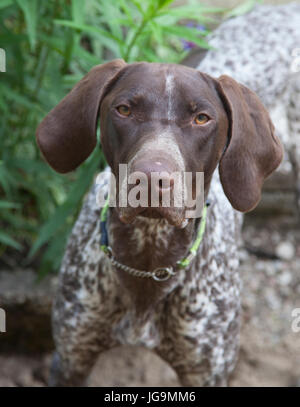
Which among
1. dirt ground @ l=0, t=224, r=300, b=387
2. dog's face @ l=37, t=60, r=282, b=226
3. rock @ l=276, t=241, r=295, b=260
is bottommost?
dirt ground @ l=0, t=224, r=300, b=387

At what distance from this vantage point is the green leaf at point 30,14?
3055mm

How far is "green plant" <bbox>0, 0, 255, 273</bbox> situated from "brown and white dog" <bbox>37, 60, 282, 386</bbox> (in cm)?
48

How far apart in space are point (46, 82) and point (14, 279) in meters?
1.16

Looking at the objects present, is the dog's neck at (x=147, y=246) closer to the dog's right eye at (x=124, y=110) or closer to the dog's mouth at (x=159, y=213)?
the dog's mouth at (x=159, y=213)

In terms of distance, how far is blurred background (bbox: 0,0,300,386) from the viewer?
11.1ft

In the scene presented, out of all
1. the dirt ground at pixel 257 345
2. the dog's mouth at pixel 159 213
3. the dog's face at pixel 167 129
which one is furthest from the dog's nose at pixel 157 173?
the dirt ground at pixel 257 345

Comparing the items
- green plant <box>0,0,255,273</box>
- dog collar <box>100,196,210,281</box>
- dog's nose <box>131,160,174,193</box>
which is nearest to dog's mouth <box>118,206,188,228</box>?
dog's nose <box>131,160,174,193</box>

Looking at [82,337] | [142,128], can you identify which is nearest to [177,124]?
[142,128]

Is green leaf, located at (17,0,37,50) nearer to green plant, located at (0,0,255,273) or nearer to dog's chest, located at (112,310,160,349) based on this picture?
green plant, located at (0,0,255,273)

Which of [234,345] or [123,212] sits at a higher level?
[123,212]

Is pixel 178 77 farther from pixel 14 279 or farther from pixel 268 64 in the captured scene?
pixel 14 279

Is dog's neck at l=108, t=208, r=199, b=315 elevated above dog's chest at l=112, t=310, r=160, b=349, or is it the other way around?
dog's neck at l=108, t=208, r=199, b=315

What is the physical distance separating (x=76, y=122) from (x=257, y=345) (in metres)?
2.23
